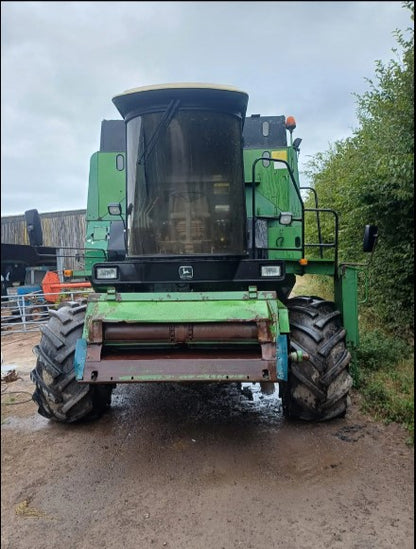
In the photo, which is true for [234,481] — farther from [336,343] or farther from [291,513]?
[336,343]

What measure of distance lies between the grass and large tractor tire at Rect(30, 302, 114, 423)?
2661 mm

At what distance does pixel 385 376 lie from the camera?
192 inches

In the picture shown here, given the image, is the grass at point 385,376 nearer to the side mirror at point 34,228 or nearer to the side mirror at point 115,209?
the side mirror at point 115,209

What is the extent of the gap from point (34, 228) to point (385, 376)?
3911mm

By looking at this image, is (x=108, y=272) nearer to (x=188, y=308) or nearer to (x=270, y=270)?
(x=188, y=308)

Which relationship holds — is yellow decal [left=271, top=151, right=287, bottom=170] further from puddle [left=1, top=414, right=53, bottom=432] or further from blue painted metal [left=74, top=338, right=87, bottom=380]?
puddle [left=1, top=414, right=53, bottom=432]

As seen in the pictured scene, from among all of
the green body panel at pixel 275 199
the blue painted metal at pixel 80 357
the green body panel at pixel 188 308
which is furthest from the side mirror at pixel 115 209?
the green body panel at pixel 275 199

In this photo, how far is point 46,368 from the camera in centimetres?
380

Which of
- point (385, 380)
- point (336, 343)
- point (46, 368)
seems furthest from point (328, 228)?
point (46, 368)

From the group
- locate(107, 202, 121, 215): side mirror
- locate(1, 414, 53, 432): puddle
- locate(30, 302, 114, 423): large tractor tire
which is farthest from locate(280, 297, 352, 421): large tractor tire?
locate(1, 414, 53, 432): puddle

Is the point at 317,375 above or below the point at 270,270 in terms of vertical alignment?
below

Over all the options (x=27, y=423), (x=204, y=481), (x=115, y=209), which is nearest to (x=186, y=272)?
(x=115, y=209)

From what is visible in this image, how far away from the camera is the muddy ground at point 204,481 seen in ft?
8.50

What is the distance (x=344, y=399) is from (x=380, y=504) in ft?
3.62
